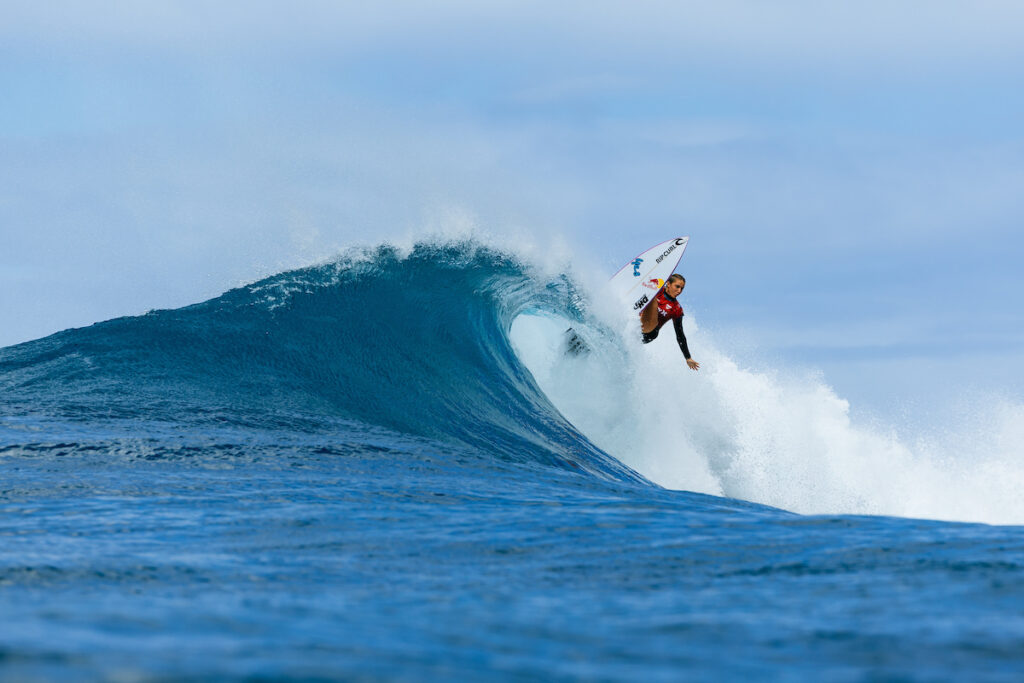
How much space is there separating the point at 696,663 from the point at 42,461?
5.89m

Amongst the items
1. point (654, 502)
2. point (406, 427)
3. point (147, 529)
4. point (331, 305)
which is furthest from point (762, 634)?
point (331, 305)

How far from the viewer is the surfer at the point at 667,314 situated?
12.9 meters

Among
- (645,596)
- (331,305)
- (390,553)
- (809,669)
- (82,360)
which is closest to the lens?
(809,669)

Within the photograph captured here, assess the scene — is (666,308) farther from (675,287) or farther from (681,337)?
(681,337)

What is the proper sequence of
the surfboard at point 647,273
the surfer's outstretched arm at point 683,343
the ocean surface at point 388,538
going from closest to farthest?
the ocean surface at point 388,538 < the surfer's outstretched arm at point 683,343 < the surfboard at point 647,273

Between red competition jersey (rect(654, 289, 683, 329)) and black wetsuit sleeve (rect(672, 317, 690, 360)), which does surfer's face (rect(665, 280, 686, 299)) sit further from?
black wetsuit sleeve (rect(672, 317, 690, 360))

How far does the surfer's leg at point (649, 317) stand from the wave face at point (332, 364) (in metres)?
2.01

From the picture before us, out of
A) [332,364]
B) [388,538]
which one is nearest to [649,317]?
[332,364]

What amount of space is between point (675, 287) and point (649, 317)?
1.36 metres

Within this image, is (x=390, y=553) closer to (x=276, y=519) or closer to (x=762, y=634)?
(x=276, y=519)

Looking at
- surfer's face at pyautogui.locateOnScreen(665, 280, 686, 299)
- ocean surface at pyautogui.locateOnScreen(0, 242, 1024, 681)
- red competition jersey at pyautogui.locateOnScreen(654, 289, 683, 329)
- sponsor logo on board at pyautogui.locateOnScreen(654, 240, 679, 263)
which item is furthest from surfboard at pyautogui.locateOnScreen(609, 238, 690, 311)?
ocean surface at pyautogui.locateOnScreen(0, 242, 1024, 681)

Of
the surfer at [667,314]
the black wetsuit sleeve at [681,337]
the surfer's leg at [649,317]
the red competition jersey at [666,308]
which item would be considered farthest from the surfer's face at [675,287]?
the surfer's leg at [649,317]

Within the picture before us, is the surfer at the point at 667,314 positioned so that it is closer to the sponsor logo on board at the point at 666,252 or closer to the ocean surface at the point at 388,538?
the sponsor logo on board at the point at 666,252

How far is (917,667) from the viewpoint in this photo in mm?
2707
